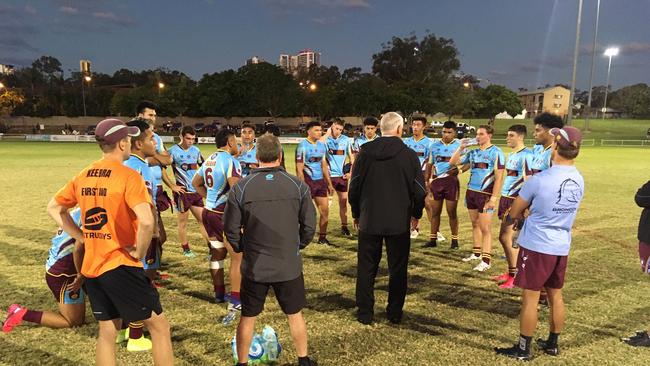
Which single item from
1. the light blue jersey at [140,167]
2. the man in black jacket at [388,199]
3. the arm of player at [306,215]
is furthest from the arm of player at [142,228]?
the man in black jacket at [388,199]

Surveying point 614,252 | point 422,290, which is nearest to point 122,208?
point 422,290

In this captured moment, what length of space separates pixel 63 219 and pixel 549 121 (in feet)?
19.6

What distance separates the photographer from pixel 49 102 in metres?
70.8

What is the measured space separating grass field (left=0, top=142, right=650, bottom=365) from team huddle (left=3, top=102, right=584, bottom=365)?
11.2 inches

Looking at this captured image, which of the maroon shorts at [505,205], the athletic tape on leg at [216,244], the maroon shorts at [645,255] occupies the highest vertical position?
the maroon shorts at [505,205]

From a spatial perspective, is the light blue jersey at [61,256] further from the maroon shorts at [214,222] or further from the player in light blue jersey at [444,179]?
the player in light blue jersey at [444,179]

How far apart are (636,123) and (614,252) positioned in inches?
3452

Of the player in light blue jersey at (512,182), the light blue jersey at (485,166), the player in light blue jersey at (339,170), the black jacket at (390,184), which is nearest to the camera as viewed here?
the black jacket at (390,184)

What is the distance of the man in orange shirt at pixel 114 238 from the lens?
3090 millimetres

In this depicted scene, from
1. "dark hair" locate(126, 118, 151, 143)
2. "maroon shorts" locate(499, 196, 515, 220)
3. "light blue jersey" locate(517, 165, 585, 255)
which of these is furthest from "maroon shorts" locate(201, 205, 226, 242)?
"maroon shorts" locate(499, 196, 515, 220)

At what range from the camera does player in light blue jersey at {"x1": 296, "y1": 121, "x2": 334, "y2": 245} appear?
859 centimetres

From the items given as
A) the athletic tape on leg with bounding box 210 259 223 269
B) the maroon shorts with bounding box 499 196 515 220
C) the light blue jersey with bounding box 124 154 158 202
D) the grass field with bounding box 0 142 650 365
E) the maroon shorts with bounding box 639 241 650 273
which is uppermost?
the light blue jersey with bounding box 124 154 158 202

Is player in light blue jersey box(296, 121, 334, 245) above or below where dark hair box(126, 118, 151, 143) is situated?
below

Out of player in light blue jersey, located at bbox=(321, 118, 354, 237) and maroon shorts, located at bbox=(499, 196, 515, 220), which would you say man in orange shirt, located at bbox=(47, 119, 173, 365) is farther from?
player in light blue jersey, located at bbox=(321, 118, 354, 237)
